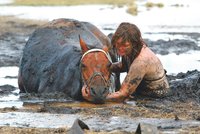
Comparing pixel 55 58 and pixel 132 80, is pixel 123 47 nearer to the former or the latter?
pixel 132 80

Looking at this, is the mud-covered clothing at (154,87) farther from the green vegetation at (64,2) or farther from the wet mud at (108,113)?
the green vegetation at (64,2)

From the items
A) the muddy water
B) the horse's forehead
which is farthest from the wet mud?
the horse's forehead

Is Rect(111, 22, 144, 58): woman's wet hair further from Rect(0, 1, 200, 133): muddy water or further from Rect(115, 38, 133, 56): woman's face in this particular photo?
Rect(0, 1, 200, 133): muddy water

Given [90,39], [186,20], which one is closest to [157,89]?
[90,39]

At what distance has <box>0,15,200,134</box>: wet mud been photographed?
7254 mm

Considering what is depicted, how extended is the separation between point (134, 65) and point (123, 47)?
0.32m

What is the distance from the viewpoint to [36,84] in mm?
11148

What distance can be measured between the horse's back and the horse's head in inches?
21.8

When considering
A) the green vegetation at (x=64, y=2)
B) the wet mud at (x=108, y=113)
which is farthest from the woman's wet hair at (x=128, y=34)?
the green vegetation at (x=64, y=2)

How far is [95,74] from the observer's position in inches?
340

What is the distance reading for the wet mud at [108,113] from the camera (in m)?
7.25

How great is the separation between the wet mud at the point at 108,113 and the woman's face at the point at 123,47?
2.41 ft

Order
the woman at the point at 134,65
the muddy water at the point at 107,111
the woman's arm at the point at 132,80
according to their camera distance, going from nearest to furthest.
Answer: the muddy water at the point at 107,111 → the woman at the point at 134,65 → the woman's arm at the point at 132,80

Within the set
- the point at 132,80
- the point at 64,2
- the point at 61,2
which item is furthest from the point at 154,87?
the point at 64,2
